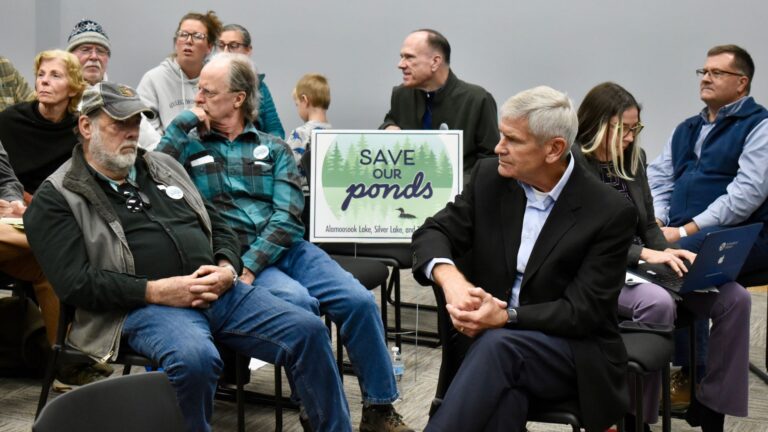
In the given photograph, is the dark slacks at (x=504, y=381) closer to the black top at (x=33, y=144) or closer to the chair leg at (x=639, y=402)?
the chair leg at (x=639, y=402)

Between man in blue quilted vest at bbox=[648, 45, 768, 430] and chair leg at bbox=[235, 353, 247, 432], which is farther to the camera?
man in blue quilted vest at bbox=[648, 45, 768, 430]

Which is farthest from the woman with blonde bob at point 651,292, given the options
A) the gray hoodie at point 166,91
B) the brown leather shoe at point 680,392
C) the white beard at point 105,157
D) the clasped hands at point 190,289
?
the gray hoodie at point 166,91

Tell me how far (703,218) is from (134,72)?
194 inches

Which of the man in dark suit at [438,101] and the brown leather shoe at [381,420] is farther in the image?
the man in dark suit at [438,101]

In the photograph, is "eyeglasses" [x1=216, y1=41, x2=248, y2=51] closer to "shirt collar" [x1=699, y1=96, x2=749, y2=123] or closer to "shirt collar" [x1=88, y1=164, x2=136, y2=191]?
"shirt collar" [x1=88, y1=164, x2=136, y2=191]

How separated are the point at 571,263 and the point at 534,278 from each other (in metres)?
0.11

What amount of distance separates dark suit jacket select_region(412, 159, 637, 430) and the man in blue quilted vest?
1.79 m

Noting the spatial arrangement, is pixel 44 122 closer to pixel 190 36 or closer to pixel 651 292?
pixel 190 36

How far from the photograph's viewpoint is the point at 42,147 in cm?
396

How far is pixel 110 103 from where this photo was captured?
2781 mm

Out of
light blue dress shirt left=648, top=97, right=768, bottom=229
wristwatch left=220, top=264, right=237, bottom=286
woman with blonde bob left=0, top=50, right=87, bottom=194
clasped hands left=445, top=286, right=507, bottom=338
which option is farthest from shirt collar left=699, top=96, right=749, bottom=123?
woman with blonde bob left=0, top=50, right=87, bottom=194

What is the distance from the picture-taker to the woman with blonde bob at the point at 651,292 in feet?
10.0

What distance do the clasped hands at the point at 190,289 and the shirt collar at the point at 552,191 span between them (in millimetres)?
1031

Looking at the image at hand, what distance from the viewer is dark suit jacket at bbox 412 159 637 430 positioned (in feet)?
7.38
